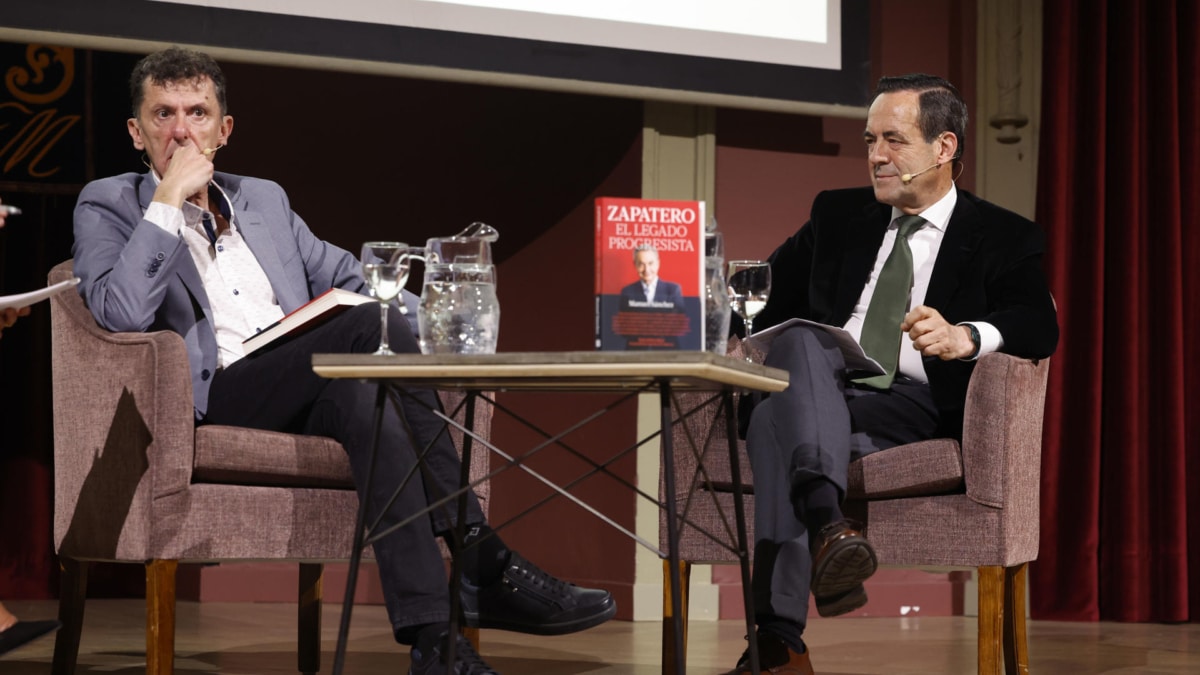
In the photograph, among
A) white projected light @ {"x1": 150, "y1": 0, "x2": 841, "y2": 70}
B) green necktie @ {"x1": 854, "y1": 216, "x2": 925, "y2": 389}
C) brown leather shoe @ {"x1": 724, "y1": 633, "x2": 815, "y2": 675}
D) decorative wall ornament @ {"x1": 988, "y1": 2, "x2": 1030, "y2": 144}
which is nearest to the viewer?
brown leather shoe @ {"x1": 724, "y1": 633, "x2": 815, "y2": 675}

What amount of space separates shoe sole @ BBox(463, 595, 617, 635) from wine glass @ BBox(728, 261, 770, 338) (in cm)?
A: 49

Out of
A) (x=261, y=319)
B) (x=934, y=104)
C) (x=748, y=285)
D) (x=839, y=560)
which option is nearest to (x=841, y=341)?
(x=748, y=285)

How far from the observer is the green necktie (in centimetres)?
251

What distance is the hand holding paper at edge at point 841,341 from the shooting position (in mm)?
2160

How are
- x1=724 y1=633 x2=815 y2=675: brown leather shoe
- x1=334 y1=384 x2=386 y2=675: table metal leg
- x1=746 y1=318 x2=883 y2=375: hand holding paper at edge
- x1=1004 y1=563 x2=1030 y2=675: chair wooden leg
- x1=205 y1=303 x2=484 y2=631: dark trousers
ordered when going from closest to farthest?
x1=334 y1=384 x2=386 y2=675: table metal leg < x1=205 y1=303 x2=484 y2=631: dark trousers < x1=724 y1=633 x2=815 y2=675: brown leather shoe < x1=746 y1=318 x2=883 y2=375: hand holding paper at edge < x1=1004 y1=563 x2=1030 y2=675: chair wooden leg

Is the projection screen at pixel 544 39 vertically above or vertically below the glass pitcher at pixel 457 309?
above

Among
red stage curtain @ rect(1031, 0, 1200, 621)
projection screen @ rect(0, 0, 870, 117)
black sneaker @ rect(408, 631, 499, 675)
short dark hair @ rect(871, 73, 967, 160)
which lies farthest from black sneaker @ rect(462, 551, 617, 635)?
red stage curtain @ rect(1031, 0, 1200, 621)

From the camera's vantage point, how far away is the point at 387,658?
2869 mm

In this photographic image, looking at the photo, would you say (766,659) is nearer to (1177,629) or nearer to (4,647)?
(4,647)

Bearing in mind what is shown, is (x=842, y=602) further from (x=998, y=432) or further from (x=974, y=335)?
(x=974, y=335)

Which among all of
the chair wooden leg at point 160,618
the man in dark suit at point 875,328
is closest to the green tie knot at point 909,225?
the man in dark suit at point 875,328

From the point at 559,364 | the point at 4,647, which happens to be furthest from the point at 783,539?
the point at 4,647

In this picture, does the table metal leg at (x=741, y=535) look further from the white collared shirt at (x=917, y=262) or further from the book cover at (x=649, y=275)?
the white collared shirt at (x=917, y=262)

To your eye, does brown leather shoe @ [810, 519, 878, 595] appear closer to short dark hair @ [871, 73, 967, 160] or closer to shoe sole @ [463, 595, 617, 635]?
shoe sole @ [463, 595, 617, 635]
